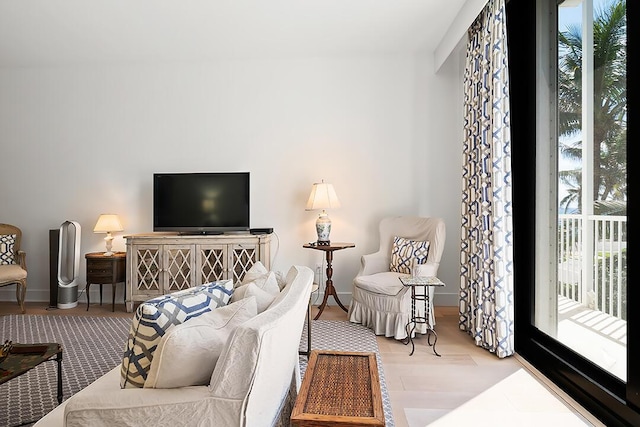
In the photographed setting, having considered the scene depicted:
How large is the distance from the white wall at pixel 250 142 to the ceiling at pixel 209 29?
0.25m

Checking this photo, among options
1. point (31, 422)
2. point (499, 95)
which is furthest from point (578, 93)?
point (31, 422)

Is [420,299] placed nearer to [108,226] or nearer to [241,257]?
[241,257]

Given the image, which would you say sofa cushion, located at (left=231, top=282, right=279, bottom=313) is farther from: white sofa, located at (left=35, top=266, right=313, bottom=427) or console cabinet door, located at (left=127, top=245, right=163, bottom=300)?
console cabinet door, located at (left=127, top=245, right=163, bottom=300)

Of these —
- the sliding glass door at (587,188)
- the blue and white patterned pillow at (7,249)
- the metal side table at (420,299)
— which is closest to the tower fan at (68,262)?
the blue and white patterned pillow at (7,249)

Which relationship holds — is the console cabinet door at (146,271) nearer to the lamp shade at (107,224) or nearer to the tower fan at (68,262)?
the lamp shade at (107,224)

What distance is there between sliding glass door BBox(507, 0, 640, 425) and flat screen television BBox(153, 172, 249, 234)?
2.73 m

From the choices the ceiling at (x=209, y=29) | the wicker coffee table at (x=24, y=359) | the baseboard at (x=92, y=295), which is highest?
the ceiling at (x=209, y=29)

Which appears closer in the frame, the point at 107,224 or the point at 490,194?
the point at 490,194

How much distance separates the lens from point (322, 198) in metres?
4.21

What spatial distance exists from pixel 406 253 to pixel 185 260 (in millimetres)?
2254

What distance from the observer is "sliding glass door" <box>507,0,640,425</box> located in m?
2.14

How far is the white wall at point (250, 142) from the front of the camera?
15.0 ft

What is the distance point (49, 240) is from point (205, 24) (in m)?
3.10

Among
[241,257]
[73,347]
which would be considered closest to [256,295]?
[73,347]
